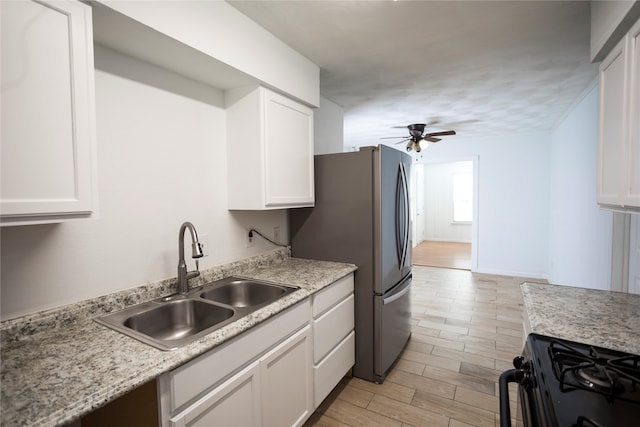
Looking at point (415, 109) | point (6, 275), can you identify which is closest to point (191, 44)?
point (6, 275)

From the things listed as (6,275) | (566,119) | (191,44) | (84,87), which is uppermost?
(566,119)

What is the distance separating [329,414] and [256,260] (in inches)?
44.3

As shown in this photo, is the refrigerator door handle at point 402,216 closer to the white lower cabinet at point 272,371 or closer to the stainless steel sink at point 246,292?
the white lower cabinet at point 272,371

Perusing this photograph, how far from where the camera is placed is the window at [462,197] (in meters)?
8.69

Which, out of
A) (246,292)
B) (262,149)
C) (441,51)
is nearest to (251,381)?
(246,292)

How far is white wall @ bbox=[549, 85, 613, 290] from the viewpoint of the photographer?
2.68 metres

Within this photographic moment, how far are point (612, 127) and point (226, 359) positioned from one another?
1945mm

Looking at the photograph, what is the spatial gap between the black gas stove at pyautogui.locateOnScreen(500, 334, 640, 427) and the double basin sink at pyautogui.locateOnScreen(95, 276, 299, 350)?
1.07 metres

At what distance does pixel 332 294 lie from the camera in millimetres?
2018

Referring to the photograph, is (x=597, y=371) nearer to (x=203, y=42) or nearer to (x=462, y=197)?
(x=203, y=42)

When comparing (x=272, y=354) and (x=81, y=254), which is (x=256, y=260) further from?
(x=81, y=254)

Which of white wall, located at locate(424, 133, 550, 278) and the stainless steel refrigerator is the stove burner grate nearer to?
the stainless steel refrigerator

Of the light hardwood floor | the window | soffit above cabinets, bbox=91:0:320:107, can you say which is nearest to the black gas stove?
soffit above cabinets, bbox=91:0:320:107

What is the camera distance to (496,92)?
10.0 feet
